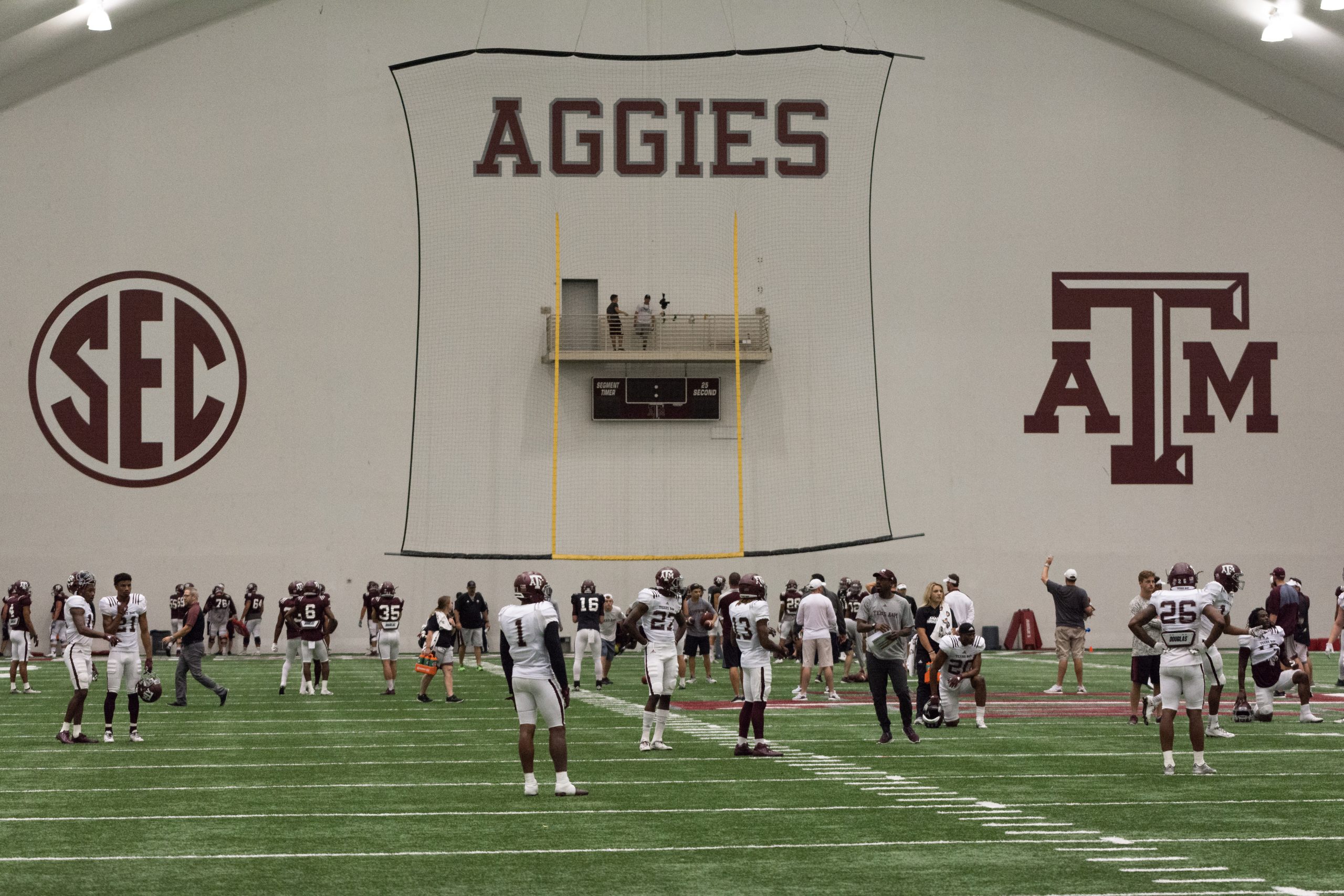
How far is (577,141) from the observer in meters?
34.1

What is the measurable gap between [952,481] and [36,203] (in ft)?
70.2

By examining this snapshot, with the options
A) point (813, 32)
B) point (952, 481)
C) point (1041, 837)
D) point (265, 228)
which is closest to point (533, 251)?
point (265, 228)

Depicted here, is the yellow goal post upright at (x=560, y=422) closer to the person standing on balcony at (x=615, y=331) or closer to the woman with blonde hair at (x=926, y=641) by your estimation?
the person standing on balcony at (x=615, y=331)

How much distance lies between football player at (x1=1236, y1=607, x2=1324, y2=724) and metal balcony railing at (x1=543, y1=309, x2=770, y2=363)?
17192 millimetres

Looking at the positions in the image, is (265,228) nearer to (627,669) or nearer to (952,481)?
(627,669)

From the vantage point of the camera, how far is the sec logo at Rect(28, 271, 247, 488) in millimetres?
33281

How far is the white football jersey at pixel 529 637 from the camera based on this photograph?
439 inches

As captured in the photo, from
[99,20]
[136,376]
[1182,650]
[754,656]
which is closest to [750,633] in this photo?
Result: [754,656]

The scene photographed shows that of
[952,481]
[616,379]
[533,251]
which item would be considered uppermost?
[533,251]

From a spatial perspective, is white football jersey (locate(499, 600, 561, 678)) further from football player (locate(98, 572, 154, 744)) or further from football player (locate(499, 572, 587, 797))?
football player (locate(98, 572, 154, 744))

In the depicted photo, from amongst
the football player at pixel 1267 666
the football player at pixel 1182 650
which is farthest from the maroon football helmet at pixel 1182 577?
the football player at pixel 1267 666

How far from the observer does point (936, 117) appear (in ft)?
114

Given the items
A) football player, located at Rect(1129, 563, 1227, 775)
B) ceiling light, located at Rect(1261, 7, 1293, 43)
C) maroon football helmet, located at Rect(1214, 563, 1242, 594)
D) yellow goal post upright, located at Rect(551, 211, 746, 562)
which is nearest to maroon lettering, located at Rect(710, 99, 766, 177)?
yellow goal post upright, located at Rect(551, 211, 746, 562)

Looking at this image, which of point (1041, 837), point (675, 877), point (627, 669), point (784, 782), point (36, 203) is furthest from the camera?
point (36, 203)
